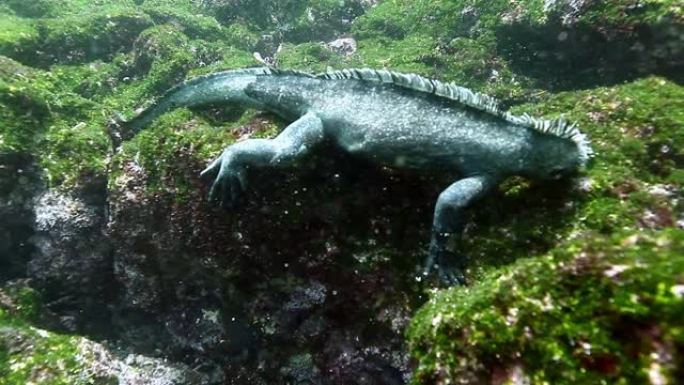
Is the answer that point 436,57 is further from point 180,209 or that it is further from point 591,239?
point 591,239

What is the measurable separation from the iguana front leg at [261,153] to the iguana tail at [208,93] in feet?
4.02

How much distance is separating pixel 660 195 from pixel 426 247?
2.14 m

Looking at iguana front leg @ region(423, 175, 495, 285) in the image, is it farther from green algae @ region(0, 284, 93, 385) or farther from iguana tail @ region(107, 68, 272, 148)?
green algae @ region(0, 284, 93, 385)

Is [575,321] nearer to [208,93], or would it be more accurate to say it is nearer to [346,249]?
[346,249]

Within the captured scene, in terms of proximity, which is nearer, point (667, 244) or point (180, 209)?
point (667, 244)

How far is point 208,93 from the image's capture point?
6.20 m

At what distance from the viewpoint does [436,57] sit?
9992mm

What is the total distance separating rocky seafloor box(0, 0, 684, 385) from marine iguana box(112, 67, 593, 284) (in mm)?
253

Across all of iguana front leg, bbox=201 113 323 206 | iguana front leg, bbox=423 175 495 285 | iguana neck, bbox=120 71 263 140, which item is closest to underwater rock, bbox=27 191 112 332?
iguana neck, bbox=120 71 263 140

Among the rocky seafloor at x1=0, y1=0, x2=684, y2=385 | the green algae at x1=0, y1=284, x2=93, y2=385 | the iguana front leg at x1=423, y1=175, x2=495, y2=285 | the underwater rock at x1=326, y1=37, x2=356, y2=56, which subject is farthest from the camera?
the underwater rock at x1=326, y1=37, x2=356, y2=56

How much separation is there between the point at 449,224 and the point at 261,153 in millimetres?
2049

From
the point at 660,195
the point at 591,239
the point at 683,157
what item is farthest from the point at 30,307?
the point at 683,157

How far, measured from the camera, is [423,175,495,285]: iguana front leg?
13.4 feet

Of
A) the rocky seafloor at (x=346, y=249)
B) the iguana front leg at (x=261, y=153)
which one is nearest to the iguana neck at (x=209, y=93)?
the rocky seafloor at (x=346, y=249)
